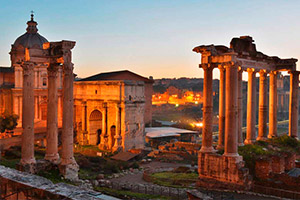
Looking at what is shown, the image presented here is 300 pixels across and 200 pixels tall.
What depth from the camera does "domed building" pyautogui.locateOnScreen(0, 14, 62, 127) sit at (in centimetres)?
4147

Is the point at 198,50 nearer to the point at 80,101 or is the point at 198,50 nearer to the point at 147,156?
the point at 147,156

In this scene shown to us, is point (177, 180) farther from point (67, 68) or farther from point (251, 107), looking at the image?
point (67, 68)

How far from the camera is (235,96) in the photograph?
1823 centimetres

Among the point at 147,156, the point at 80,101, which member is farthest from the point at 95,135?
the point at 147,156

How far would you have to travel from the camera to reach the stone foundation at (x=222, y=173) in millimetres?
17609

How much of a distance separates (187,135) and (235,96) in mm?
32280

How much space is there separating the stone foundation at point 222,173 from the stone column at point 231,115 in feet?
1.52

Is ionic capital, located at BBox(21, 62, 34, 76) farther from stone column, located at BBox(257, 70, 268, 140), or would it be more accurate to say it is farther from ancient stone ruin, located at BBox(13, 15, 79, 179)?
stone column, located at BBox(257, 70, 268, 140)

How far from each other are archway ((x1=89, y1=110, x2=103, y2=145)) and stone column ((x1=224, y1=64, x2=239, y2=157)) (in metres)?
27.3

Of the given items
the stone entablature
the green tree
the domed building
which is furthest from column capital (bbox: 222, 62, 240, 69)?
the domed building

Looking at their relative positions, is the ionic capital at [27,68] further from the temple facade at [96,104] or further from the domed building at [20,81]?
the domed building at [20,81]

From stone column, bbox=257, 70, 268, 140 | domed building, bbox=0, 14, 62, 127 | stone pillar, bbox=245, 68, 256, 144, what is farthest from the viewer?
domed building, bbox=0, 14, 62, 127

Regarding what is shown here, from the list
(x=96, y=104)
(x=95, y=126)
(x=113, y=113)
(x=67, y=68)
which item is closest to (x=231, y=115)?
(x=67, y=68)

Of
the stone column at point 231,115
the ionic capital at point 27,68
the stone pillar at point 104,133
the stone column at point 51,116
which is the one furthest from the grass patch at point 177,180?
the stone pillar at point 104,133
